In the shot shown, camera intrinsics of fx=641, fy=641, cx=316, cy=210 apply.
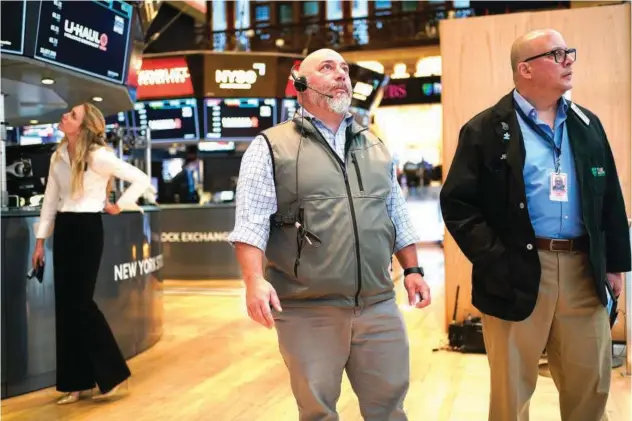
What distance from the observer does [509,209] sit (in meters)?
2.20

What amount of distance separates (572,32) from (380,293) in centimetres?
377

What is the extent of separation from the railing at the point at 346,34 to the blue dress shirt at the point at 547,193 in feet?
50.9

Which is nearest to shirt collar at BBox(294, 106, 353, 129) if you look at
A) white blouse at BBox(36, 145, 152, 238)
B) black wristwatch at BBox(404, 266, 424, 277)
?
black wristwatch at BBox(404, 266, 424, 277)

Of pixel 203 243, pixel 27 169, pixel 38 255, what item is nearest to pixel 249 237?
pixel 38 255

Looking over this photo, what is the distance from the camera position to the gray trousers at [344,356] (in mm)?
2018

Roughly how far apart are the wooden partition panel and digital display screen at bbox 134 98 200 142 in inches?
226

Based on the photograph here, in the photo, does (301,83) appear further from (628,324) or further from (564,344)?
(628,324)

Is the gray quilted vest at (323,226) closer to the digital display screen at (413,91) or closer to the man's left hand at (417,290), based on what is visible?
the man's left hand at (417,290)

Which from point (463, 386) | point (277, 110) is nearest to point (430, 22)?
point (277, 110)

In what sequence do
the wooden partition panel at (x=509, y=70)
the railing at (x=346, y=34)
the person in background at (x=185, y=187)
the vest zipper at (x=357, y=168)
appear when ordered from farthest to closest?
the railing at (x=346, y=34), the person in background at (x=185, y=187), the wooden partition panel at (x=509, y=70), the vest zipper at (x=357, y=168)

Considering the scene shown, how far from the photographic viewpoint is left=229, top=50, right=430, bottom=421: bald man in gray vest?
6.56ft

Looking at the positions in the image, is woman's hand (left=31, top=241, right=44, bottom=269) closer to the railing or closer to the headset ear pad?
the headset ear pad

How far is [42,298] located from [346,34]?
14977 mm

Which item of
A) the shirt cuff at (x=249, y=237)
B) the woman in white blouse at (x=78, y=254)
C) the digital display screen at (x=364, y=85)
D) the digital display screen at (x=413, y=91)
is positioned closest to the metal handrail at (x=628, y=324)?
the shirt cuff at (x=249, y=237)
